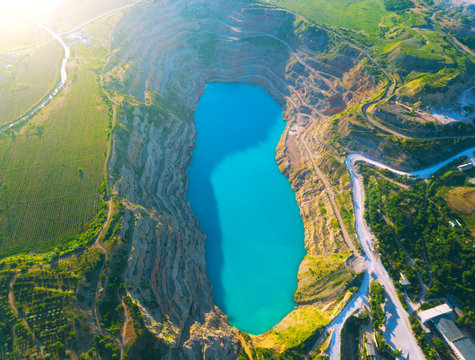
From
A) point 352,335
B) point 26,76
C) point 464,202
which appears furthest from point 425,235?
point 26,76

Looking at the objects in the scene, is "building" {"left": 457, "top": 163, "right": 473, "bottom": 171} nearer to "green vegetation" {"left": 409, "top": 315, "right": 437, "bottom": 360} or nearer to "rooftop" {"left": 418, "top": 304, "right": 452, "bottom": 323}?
"rooftop" {"left": 418, "top": 304, "right": 452, "bottom": 323}

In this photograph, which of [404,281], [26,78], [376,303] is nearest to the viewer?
[376,303]

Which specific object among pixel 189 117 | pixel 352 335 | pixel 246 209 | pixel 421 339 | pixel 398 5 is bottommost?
pixel 421 339

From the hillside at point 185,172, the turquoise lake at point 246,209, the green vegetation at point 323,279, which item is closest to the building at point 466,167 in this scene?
the hillside at point 185,172

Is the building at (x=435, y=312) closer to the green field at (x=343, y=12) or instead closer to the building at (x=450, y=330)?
the building at (x=450, y=330)

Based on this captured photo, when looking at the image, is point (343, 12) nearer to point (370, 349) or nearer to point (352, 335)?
point (352, 335)

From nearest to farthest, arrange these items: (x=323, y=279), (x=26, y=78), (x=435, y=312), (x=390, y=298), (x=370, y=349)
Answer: (x=370, y=349) < (x=435, y=312) < (x=390, y=298) < (x=323, y=279) < (x=26, y=78)
